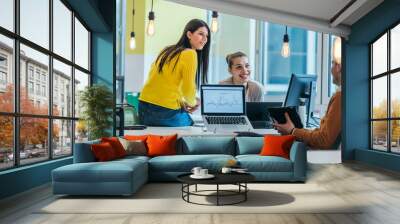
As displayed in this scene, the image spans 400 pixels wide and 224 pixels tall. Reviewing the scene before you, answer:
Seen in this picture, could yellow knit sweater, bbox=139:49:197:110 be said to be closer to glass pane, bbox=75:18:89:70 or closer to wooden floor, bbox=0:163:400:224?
glass pane, bbox=75:18:89:70

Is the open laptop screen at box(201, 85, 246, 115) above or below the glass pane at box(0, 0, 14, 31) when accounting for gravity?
below

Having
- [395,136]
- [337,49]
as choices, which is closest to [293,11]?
[337,49]

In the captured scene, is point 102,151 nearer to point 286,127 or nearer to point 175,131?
point 175,131

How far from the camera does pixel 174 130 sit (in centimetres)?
834

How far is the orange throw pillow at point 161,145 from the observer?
6.18 m

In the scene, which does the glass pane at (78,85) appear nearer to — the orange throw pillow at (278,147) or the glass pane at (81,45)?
the glass pane at (81,45)

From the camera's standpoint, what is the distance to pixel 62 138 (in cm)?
659

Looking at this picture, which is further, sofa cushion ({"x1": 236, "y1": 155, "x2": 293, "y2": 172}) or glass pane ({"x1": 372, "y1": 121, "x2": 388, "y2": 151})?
glass pane ({"x1": 372, "y1": 121, "x2": 388, "y2": 151})

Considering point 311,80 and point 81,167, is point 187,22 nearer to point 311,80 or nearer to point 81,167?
point 311,80

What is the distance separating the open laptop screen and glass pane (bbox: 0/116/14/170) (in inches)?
155

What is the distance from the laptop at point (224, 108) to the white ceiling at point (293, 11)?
1534mm

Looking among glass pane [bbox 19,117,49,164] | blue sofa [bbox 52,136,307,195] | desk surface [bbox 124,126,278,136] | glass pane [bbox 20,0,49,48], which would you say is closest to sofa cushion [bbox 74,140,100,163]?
blue sofa [bbox 52,136,307,195]

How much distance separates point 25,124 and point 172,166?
6.59 ft

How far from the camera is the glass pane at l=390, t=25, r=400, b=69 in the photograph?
7463mm
